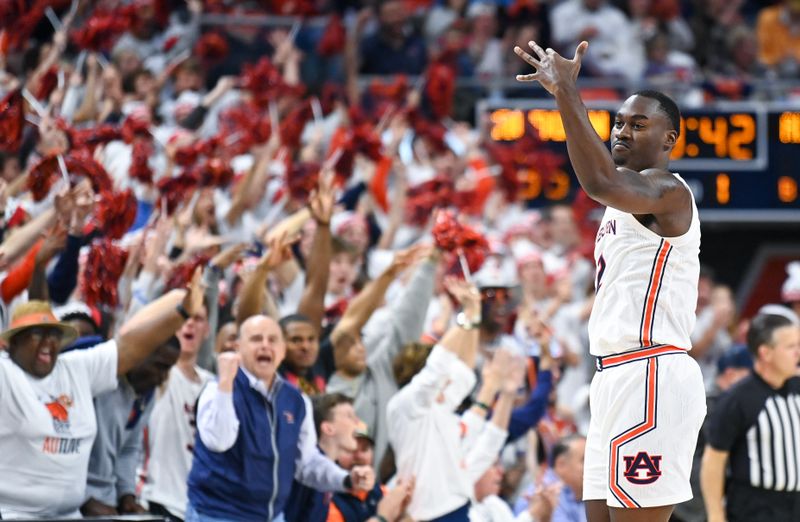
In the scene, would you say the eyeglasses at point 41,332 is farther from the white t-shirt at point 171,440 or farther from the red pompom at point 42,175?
the red pompom at point 42,175

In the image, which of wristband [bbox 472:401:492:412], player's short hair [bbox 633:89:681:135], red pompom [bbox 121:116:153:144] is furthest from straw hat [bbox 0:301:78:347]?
player's short hair [bbox 633:89:681:135]

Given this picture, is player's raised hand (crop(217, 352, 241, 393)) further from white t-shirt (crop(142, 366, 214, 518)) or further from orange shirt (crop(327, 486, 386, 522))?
orange shirt (crop(327, 486, 386, 522))

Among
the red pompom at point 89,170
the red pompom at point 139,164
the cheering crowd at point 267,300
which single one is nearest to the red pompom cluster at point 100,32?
the cheering crowd at point 267,300

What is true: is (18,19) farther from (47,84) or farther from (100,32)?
(47,84)

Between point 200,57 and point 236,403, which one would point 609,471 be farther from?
point 200,57

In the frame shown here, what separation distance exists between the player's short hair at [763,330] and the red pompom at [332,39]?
6.47 m

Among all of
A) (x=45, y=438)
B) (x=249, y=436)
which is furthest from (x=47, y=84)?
(x=249, y=436)

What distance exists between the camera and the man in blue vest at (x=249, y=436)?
680cm

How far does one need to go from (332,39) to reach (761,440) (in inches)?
275

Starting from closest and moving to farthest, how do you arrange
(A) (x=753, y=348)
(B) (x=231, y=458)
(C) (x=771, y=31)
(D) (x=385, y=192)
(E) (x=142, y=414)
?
(B) (x=231, y=458) → (E) (x=142, y=414) → (A) (x=753, y=348) → (D) (x=385, y=192) → (C) (x=771, y=31)

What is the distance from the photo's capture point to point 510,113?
526 inches

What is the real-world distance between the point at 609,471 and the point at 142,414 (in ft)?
9.36

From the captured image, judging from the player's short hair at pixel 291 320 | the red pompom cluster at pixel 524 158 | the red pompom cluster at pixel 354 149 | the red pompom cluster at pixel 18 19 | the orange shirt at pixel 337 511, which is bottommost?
the orange shirt at pixel 337 511

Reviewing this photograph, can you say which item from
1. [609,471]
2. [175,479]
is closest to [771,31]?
[175,479]
